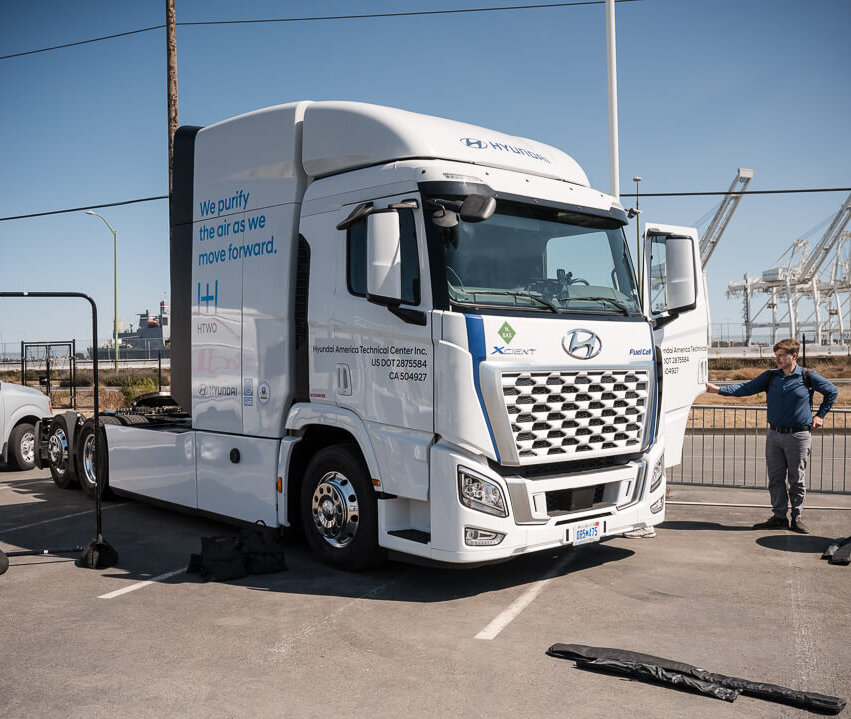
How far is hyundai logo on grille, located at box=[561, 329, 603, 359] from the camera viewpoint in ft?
20.2

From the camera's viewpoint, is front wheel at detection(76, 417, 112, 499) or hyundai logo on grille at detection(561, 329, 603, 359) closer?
hyundai logo on grille at detection(561, 329, 603, 359)

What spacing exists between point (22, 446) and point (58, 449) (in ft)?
8.51

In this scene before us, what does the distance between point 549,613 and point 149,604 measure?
2.89 meters

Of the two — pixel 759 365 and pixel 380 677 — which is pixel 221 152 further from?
pixel 759 365

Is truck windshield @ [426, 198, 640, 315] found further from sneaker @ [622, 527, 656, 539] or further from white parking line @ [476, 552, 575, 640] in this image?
sneaker @ [622, 527, 656, 539]

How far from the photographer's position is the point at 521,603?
5992 millimetres

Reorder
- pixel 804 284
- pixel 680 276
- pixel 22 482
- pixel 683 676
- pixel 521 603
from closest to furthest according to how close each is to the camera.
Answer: pixel 683 676
pixel 521 603
pixel 680 276
pixel 22 482
pixel 804 284

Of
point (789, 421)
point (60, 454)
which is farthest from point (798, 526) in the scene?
point (60, 454)

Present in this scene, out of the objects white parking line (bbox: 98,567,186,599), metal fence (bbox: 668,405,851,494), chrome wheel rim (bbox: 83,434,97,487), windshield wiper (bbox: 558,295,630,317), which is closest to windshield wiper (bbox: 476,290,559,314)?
windshield wiper (bbox: 558,295,630,317)

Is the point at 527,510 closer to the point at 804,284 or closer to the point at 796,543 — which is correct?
the point at 796,543

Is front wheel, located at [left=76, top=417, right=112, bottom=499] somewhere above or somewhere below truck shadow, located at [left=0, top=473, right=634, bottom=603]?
above

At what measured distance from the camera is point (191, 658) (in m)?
4.86

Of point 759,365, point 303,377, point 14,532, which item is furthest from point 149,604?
point 759,365

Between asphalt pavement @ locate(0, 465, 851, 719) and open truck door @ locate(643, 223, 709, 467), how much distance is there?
4.39ft
